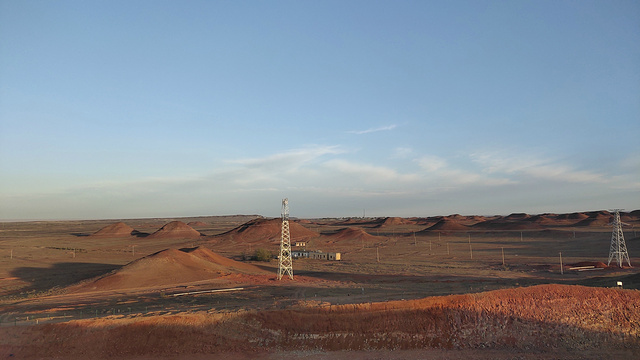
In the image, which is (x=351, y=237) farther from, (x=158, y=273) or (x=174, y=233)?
(x=158, y=273)

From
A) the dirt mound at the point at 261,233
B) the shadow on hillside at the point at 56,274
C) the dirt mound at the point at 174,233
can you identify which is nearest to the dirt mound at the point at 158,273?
the shadow on hillside at the point at 56,274

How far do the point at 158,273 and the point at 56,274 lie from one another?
Answer: 18.6 metres

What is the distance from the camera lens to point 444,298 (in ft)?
69.1

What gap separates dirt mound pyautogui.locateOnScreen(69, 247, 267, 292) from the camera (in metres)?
38.6

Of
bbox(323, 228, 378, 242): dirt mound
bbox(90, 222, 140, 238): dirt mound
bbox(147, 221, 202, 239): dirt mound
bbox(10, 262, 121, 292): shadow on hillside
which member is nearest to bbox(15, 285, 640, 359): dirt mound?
bbox(10, 262, 121, 292): shadow on hillside

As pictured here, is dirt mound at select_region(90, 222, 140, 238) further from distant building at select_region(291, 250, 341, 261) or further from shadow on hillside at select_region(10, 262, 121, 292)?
distant building at select_region(291, 250, 341, 261)

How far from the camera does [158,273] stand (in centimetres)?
4272

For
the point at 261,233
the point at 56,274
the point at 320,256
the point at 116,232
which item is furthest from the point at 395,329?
the point at 116,232

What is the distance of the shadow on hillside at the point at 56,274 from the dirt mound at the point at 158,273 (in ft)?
23.7

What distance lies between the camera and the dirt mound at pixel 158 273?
3856cm

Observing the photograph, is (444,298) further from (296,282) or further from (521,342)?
(296,282)

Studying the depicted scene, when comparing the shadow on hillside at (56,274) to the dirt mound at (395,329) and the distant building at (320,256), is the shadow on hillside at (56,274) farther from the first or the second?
the distant building at (320,256)

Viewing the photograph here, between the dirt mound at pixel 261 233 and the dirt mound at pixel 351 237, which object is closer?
the dirt mound at pixel 261 233

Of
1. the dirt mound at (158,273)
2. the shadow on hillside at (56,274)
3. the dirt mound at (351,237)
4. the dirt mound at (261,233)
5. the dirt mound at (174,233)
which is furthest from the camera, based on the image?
the dirt mound at (174,233)
